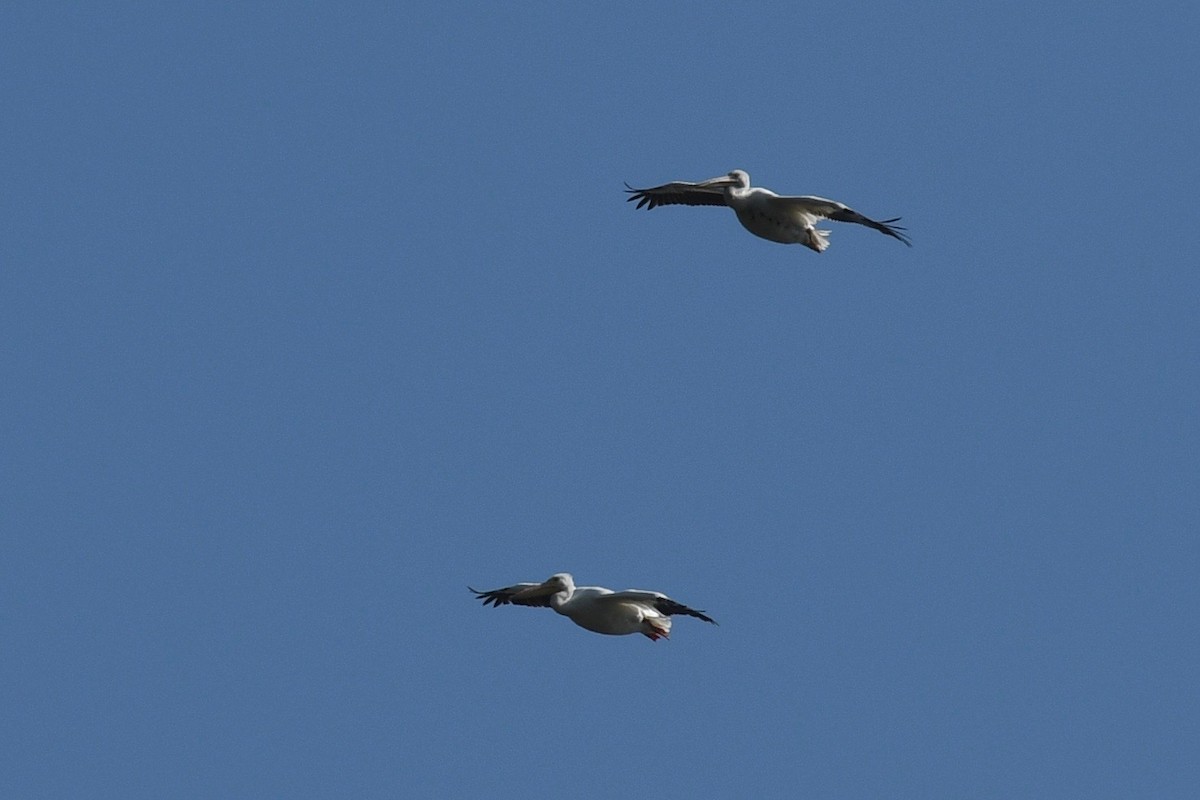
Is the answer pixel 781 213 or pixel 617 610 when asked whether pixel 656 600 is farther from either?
pixel 781 213

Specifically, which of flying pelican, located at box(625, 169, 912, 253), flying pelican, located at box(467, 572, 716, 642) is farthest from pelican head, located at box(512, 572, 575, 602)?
flying pelican, located at box(625, 169, 912, 253)

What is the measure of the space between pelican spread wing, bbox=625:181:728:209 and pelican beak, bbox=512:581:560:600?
196 inches

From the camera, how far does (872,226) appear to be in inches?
905

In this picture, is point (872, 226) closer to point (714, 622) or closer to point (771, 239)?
point (771, 239)

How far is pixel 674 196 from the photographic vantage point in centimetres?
2573

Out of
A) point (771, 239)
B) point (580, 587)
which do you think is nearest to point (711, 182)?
point (771, 239)

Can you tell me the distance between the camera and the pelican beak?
22.8 m

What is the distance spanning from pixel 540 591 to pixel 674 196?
521 cm

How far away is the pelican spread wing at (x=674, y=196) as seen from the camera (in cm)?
2541

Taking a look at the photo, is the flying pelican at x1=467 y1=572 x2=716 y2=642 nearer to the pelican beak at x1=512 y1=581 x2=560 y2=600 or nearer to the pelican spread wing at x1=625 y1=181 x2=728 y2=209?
the pelican beak at x1=512 y1=581 x2=560 y2=600

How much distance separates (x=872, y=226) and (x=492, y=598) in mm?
5941

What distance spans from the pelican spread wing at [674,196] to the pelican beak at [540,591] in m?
4.98

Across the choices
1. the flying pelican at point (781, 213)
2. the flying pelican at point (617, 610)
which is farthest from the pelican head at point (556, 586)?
the flying pelican at point (781, 213)

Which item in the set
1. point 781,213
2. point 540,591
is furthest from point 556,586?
point 781,213
